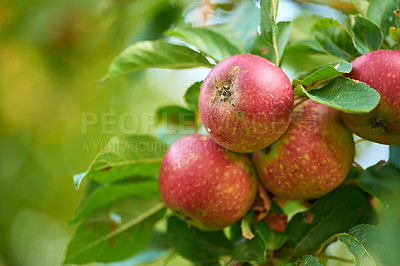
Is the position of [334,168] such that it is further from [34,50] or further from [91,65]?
[34,50]

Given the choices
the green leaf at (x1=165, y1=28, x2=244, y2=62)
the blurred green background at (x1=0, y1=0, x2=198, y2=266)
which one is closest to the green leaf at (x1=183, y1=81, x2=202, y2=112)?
the green leaf at (x1=165, y1=28, x2=244, y2=62)

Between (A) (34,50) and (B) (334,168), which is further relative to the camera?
(A) (34,50)

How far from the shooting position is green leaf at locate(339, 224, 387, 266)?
0.88m

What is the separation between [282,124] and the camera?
38.1 inches

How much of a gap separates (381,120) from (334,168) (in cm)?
16

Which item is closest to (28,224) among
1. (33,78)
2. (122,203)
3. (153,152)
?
(33,78)

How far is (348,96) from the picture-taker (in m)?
0.86

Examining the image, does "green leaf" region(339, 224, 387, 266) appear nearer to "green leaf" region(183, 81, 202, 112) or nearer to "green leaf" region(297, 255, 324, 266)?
"green leaf" region(297, 255, 324, 266)

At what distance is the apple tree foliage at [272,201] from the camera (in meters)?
0.95

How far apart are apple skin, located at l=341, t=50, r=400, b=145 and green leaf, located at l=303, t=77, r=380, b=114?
2.8 inches

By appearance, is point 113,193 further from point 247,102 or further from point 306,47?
point 306,47

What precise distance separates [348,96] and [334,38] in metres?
0.35

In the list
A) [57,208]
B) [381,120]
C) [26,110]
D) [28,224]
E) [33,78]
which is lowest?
[28,224]

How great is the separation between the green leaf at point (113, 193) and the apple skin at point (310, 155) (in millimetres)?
468
